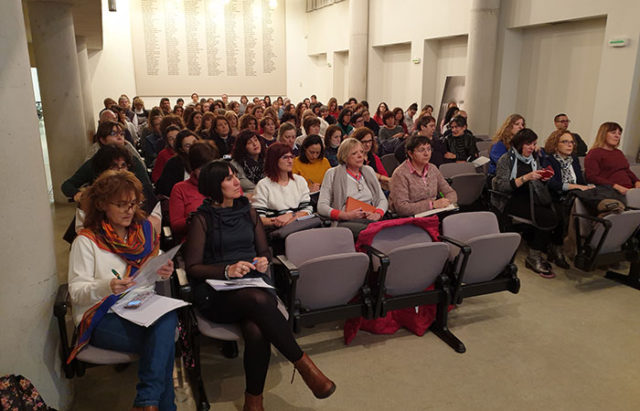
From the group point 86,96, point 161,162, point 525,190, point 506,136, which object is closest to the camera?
point 525,190

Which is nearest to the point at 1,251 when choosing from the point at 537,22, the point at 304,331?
the point at 304,331

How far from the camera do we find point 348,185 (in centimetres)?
404

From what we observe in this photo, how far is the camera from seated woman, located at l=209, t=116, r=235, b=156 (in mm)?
6238

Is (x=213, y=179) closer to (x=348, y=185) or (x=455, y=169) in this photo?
(x=348, y=185)

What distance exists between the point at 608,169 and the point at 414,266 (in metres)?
3.04

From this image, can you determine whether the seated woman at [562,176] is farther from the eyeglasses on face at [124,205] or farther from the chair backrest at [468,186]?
the eyeglasses on face at [124,205]

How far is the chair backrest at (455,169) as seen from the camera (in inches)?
216

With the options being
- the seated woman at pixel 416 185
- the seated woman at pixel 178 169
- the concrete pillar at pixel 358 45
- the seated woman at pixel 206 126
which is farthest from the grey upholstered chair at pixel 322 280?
the concrete pillar at pixel 358 45

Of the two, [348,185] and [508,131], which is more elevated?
[508,131]

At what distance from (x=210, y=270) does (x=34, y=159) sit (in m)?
1.07

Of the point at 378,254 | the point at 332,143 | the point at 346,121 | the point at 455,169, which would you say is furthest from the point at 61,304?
the point at 346,121

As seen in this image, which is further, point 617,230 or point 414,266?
point 617,230

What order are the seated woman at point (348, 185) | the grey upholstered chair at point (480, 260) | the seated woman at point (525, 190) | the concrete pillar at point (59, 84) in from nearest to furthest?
the grey upholstered chair at point (480, 260), the seated woman at point (348, 185), the seated woman at point (525, 190), the concrete pillar at point (59, 84)

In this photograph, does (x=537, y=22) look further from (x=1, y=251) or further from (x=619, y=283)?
(x=1, y=251)
